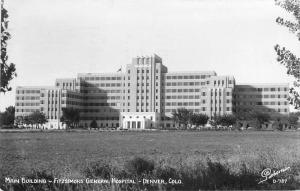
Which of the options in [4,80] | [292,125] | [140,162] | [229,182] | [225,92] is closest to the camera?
[4,80]

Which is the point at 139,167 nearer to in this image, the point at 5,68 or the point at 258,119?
the point at 5,68

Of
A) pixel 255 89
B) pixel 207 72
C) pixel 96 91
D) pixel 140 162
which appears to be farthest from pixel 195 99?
pixel 140 162

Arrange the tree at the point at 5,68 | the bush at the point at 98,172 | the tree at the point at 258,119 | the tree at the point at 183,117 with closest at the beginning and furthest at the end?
the tree at the point at 5,68, the bush at the point at 98,172, the tree at the point at 258,119, the tree at the point at 183,117

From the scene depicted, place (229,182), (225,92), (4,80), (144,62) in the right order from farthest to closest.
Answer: (144,62) < (225,92) < (229,182) < (4,80)

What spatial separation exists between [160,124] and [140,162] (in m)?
155

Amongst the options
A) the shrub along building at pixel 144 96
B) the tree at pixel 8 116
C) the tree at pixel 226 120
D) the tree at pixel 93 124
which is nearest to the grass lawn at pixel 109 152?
the tree at pixel 8 116

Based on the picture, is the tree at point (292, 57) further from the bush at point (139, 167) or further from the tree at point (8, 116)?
the tree at point (8, 116)

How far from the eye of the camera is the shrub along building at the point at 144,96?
16600 centimetres

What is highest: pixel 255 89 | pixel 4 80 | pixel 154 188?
pixel 255 89

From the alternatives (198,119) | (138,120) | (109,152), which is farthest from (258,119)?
(109,152)

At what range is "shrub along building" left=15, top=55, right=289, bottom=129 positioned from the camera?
545 ft

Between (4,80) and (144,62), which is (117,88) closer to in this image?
(144,62)

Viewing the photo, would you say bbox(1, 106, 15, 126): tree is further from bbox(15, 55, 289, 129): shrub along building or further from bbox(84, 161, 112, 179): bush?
bbox(84, 161, 112, 179): bush

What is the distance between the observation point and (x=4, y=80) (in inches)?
569
